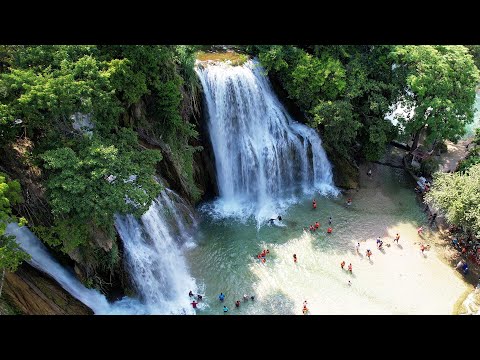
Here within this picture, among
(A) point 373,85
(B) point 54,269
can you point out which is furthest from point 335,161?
(B) point 54,269

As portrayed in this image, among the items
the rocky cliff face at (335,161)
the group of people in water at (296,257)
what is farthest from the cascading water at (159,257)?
the rocky cliff face at (335,161)

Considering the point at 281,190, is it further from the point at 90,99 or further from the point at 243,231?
the point at 90,99

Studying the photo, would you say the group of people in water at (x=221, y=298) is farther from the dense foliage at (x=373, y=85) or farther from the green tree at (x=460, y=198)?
Result: the dense foliage at (x=373, y=85)

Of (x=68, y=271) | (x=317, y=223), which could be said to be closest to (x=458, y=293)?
(x=317, y=223)

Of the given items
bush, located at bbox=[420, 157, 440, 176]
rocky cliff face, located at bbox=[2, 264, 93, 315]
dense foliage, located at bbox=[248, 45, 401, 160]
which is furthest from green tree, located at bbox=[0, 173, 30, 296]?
bush, located at bbox=[420, 157, 440, 176]

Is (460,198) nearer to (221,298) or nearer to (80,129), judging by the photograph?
(221,298)

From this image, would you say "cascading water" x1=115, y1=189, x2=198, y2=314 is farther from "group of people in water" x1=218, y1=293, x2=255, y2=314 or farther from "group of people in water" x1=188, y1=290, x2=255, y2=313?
"group of people in water" x1=218, y1=293, x2=255, y2=314
